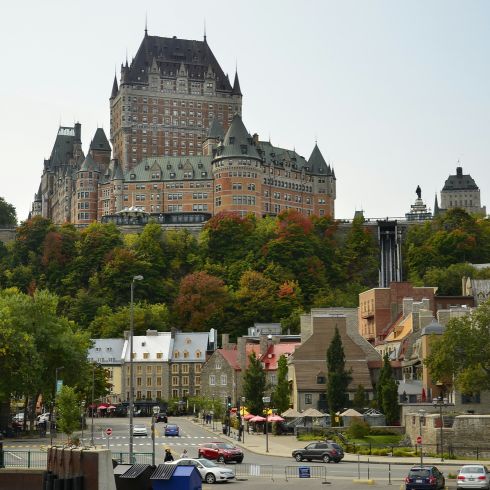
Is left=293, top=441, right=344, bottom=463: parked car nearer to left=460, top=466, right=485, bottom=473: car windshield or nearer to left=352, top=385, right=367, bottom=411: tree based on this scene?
left=460, top=466, right=485, bottom=473: car windshield

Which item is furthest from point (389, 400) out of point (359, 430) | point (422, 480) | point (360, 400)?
point (422, 480)

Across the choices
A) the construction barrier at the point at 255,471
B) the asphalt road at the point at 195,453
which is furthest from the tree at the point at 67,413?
the construction barrier at the point at 255,471

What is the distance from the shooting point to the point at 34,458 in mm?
60125

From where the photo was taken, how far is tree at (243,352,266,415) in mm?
100062

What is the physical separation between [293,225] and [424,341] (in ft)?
317

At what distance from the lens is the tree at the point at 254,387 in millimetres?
100062

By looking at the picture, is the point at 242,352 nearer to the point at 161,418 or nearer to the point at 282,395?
the point at 161,418

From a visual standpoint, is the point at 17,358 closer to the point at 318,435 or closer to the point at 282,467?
the point at 318,435

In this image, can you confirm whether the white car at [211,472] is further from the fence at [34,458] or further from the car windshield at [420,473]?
the car windshield at [420,473]

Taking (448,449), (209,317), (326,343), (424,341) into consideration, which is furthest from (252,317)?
(448,449)

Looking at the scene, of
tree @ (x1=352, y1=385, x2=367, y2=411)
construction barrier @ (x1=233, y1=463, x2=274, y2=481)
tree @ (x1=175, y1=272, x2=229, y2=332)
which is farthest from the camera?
tree @ (x1=175, y1=272, x2=229, y2=332)

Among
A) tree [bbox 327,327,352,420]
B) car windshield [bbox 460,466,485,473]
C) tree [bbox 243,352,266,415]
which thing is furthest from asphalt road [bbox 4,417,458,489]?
tree [bbox 327,327,352,420]

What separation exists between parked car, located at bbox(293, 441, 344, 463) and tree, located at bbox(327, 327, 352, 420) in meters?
28.4

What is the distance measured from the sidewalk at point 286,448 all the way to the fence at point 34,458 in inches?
442
